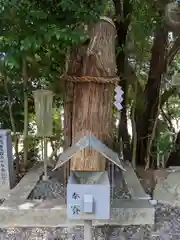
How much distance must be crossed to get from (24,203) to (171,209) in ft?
4.25

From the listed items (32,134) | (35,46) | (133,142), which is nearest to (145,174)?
(133,142)

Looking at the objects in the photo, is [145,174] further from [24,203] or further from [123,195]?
[24,203]

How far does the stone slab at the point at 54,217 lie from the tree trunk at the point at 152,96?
4.52ft

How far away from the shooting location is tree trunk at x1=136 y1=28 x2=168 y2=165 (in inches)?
159

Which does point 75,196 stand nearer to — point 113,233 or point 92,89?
point 113,233

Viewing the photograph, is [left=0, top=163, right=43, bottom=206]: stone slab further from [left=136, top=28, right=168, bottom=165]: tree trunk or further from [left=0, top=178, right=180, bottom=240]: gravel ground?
[left=136, top=28, right=168, bottom=165]: tree trunk

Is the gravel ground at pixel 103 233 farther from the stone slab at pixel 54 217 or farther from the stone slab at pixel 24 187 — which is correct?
the stone slab at pixel 24 187

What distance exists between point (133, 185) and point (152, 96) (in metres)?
1.36

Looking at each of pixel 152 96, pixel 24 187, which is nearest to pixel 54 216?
pixel 24 187

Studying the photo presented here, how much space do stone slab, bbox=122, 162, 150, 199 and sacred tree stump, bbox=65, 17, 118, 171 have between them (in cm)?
35

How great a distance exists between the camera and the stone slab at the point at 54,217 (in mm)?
2693

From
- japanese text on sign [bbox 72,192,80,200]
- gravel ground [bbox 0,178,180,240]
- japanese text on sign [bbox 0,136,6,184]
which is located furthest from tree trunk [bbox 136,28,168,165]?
japanese text on sign [bbox 72,192,80,200]

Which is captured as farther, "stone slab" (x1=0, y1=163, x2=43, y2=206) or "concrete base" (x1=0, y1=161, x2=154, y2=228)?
"stone slab" (x1=0, y1=163, x2=43, y2=206)

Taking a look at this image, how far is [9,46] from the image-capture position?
91.2 inches
